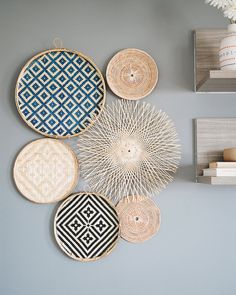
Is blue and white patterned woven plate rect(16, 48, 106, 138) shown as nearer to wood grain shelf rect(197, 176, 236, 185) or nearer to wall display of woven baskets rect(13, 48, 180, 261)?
wall display of woven baskets rect(13, 48, 180, 261)

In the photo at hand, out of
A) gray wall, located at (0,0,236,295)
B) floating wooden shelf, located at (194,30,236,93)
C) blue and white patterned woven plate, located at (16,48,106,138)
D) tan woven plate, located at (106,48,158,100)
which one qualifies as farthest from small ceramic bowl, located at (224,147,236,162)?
blue and white patterned woven plate, located at (16,48,106,138)

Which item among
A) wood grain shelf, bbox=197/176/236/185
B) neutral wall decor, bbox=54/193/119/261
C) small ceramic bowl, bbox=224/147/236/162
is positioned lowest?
neutral wall decor, bbox=54/193/119/261

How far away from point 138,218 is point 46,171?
43cm

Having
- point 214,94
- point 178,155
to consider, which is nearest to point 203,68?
point 214,94

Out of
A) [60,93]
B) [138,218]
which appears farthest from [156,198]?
[60,93]

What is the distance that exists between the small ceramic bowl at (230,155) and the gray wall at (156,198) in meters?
0.17

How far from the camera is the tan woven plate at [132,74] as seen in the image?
5.97 feet

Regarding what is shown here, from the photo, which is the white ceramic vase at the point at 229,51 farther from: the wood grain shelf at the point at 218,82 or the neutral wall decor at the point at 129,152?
the neutral wall decor at the point at 129,152

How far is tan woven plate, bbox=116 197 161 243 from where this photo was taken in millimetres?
1789

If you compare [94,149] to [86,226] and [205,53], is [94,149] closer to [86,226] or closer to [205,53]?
[86,226]
